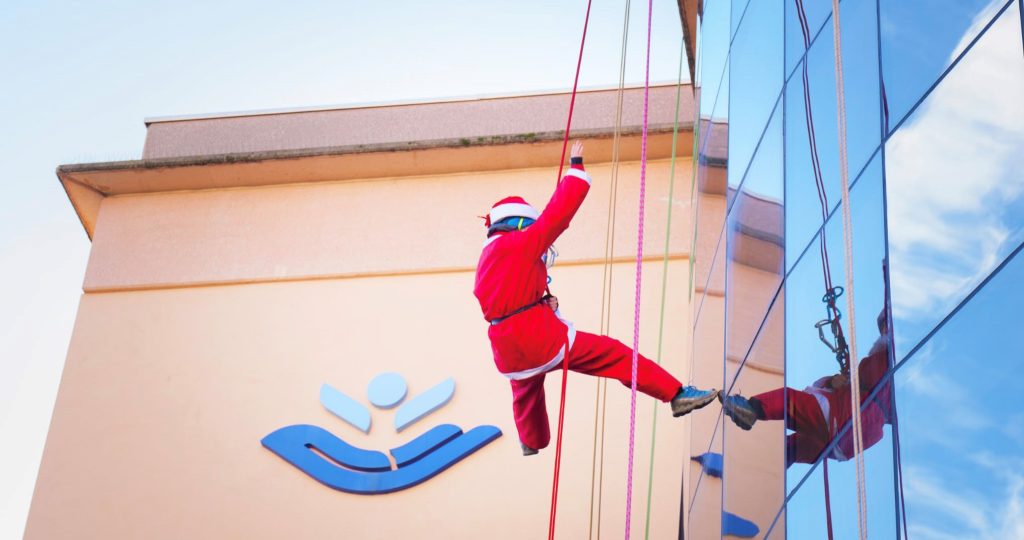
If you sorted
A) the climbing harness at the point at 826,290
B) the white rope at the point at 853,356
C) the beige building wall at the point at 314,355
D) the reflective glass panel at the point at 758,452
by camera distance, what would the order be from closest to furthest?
the white rope at the point at 853,356, the climbing harness at the point at 826,290, the reflective glass panel at the point at 758,452, the beige building wall at the point at 314,355

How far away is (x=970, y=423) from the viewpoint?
3.22 meters

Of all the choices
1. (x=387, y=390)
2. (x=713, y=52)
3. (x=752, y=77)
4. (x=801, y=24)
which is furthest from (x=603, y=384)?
(x=801, y=24)

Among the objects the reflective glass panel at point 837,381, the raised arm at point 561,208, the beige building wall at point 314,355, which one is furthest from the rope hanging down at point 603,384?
the reflective glass panel at point 837,381

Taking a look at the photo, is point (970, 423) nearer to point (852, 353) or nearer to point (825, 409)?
point (852, 353)

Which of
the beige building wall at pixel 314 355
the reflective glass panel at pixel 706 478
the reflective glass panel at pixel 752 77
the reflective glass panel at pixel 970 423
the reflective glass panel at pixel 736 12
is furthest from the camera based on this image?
the beige building wall at pixel 314 355

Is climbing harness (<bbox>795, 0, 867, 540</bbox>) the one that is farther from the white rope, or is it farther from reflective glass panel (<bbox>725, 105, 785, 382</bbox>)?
reflective glass panel (<bbox>725, 105, 785, 382</bbox>)

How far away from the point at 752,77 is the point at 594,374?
6.00ft

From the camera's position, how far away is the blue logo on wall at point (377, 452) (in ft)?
32.1

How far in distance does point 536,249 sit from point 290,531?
15.9ft

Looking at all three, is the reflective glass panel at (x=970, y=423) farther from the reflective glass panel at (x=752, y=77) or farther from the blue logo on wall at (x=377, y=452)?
the blue logo on wall at (x=377, y=452)

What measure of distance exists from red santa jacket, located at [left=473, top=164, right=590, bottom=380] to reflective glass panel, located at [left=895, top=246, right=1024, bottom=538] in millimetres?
2358

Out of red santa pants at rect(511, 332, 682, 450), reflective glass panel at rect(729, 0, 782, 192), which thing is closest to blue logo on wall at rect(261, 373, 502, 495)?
red santa pants at rect(511, 332, 682, 450)

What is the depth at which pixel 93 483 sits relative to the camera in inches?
406

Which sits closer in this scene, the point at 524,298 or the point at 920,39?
the point at 920,39
